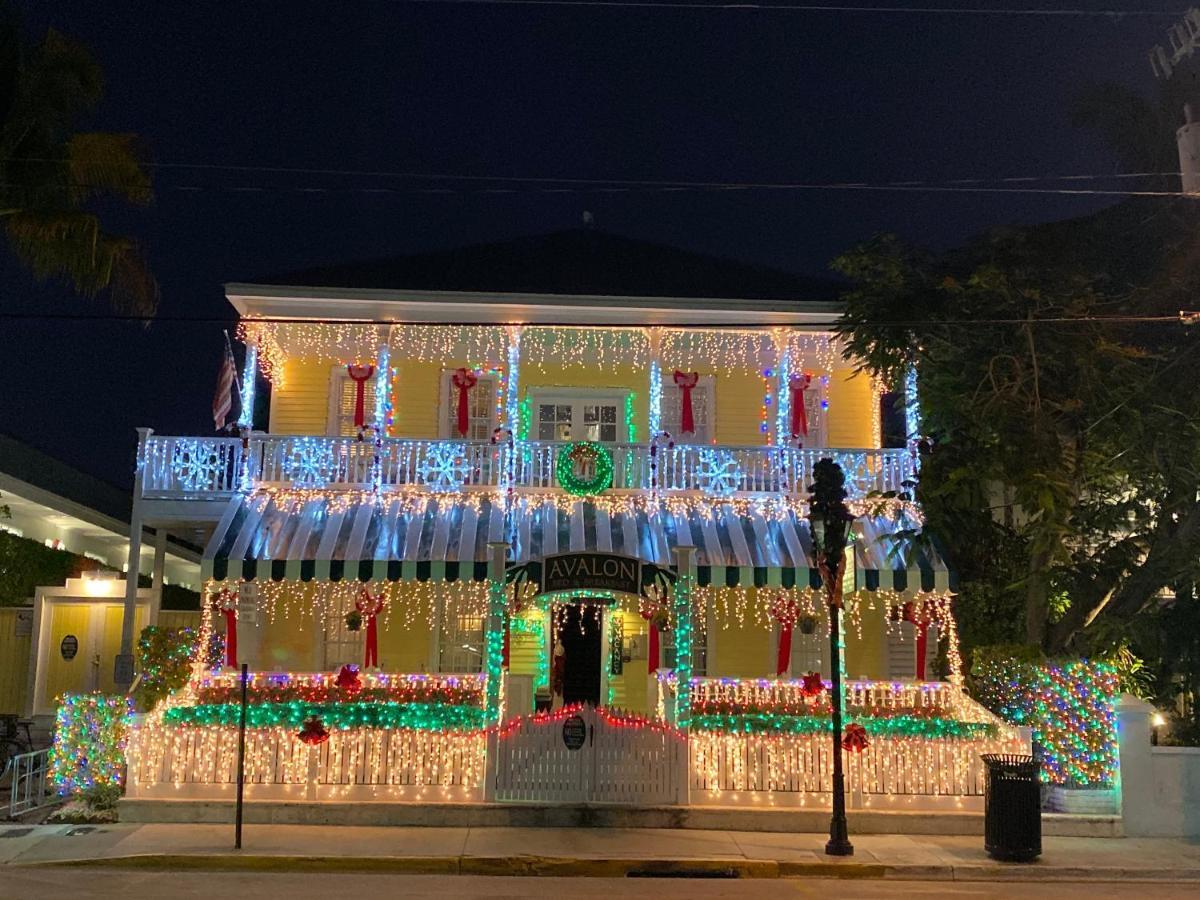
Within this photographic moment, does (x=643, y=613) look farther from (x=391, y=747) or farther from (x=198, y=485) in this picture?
(x=198, y=485)

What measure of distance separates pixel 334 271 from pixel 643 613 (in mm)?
8042

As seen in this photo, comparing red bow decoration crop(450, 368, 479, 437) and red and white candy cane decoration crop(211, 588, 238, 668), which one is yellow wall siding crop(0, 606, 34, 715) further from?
red bow decoration crop(450, 368, 479, 437)

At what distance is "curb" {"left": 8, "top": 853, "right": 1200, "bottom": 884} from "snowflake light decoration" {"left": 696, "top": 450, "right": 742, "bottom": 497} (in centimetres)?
702

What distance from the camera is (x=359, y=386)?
58.7 feet

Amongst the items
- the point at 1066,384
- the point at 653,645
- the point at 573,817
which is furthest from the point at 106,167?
the point at 1066,384

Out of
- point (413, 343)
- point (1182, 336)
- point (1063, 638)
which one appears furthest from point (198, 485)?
point (1182, 336)

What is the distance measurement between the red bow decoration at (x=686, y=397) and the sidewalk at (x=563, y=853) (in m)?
7.83

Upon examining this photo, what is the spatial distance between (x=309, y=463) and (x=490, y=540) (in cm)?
357

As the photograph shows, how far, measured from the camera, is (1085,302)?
14.2 meters

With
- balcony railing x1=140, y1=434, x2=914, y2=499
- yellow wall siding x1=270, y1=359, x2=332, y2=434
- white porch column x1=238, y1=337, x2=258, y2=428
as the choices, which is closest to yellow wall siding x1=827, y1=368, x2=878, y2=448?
balcony railing x1=140, y1=434, x2=914, y2=499

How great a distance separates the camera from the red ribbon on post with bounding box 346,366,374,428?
695 inches

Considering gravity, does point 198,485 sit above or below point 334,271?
below

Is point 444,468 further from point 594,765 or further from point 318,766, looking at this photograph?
point 594,765

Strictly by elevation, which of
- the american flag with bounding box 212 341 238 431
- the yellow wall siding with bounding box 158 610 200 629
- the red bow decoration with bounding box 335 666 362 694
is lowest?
the red bow decoration with bounding box 335 666 362 694
